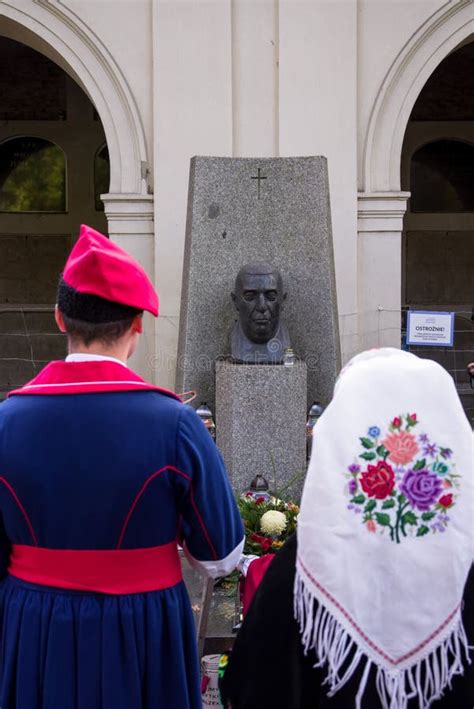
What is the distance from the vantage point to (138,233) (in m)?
8.19

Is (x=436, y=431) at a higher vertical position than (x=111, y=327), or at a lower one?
lower

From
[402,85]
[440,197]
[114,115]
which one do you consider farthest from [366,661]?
[440,197]

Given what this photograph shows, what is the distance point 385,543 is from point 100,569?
0.66m

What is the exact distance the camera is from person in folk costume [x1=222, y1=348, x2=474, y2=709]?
186 centimetres

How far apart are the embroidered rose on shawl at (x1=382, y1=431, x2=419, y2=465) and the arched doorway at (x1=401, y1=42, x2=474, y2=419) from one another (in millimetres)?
12716

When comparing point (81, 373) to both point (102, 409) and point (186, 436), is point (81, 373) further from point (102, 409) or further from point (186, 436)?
point (186, 436)

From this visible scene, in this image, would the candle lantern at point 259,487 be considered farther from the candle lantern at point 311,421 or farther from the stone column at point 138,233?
the stone column at point 138,233

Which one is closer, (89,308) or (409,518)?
(409,518)

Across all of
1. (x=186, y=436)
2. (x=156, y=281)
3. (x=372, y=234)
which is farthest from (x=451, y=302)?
(x=186, y=436)

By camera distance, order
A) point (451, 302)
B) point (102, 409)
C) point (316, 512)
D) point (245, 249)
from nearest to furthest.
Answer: point (316, 512), point (102, 409), point (245, 249), point (451, 302)

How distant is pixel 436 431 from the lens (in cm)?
188

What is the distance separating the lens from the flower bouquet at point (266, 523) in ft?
13.5

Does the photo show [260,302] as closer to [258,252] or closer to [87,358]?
[258,252]

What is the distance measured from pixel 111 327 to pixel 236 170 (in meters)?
5.18
